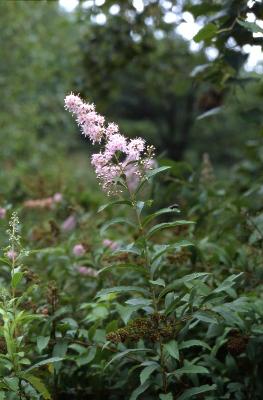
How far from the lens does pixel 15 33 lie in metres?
8.80

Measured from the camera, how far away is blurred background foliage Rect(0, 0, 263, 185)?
114 inches

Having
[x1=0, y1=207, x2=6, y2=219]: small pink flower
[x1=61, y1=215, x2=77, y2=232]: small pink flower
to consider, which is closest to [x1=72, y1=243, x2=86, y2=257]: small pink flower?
[x1=0, y1=207, x2=6, y2=219]: small pink flower

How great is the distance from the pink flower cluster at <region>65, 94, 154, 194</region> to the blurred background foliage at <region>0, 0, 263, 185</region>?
29.2 inches

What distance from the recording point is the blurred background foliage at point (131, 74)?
2904 mm

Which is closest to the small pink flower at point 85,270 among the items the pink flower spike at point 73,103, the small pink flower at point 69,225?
the small pink flower at point 69,225

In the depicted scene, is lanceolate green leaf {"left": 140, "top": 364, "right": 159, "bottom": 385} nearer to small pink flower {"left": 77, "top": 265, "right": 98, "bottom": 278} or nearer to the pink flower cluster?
the pink flower cluster

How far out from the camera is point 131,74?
13094 millimetres

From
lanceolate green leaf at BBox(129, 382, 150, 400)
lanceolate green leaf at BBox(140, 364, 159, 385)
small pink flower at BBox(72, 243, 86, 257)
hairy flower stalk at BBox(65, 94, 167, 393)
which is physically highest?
small pink flower at BBox(72, 243, 86, 257)

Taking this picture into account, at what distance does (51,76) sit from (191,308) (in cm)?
824

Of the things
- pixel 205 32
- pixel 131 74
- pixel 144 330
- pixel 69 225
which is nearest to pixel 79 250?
pixel 69 225

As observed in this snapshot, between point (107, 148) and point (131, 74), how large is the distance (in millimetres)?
11567

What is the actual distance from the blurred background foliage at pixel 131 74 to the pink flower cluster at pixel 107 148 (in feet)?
2.44

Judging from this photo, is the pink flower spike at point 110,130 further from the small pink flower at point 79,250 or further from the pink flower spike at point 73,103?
the small pink flower at point 79,250

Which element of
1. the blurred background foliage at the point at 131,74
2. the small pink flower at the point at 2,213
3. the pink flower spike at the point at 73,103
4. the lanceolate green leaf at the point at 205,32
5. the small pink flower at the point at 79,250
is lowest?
the pink flower spike at the point at 73,103
